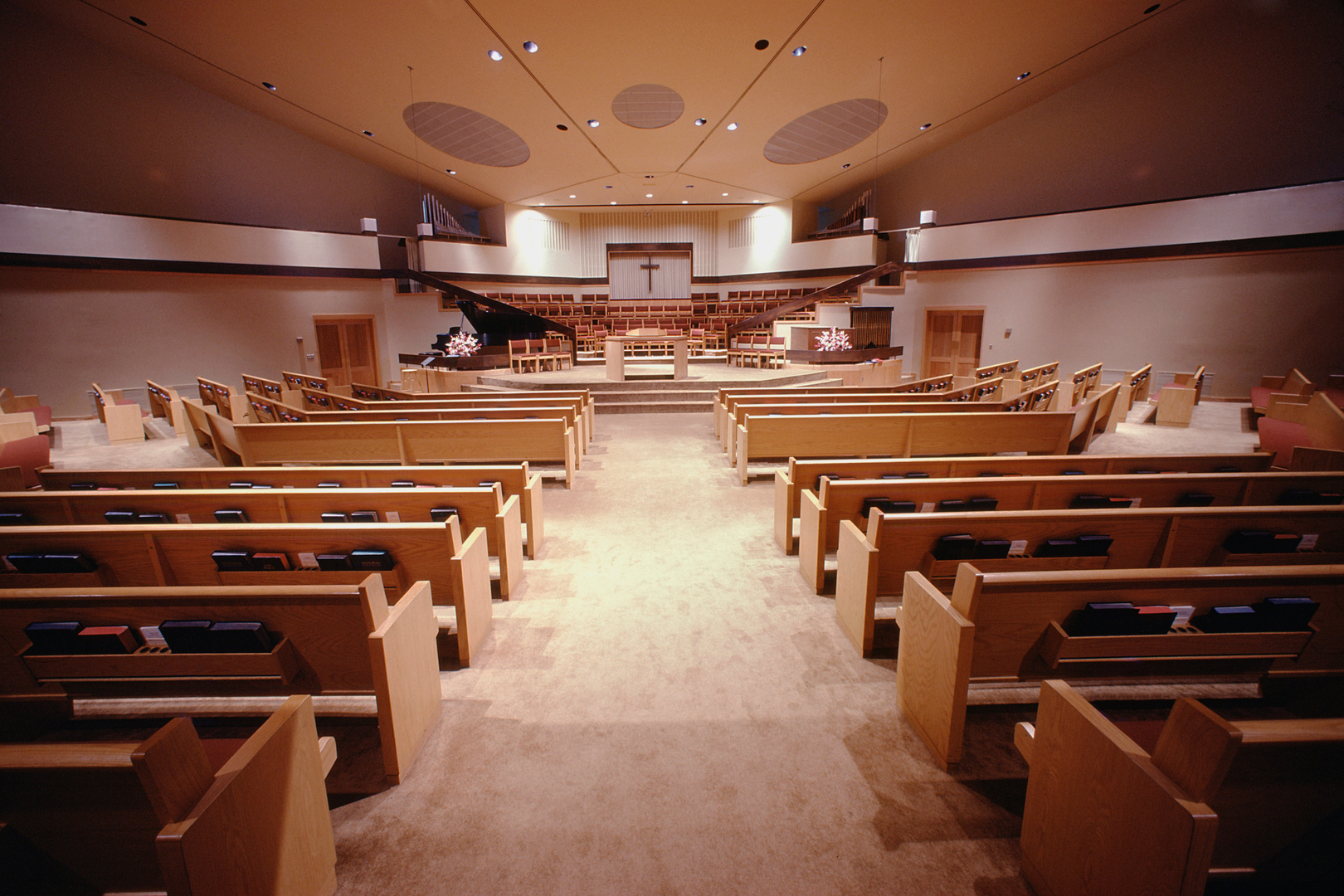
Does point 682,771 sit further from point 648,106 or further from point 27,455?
point 648,106

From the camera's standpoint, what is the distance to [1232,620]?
4.75 feet

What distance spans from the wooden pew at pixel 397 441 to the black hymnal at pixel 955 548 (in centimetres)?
270

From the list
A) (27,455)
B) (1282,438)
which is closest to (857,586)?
(1282,438)

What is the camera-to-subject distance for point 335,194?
10078 mm

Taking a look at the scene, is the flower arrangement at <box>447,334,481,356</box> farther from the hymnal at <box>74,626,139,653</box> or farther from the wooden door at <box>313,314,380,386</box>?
the hymnal at <box>74,626,139,653</box>

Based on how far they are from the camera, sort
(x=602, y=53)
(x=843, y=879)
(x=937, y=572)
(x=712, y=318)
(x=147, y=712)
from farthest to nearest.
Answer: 1. (x=712, y=318)
2. (x=602, y=53)
3. (x=937, y=572)
4. (x=147, y=712)
5. (x=843, y=879)

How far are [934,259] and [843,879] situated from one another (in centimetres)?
1083

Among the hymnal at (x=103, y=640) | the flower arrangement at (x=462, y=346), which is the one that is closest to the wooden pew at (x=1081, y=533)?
the hymnal at (x=103, y=640)

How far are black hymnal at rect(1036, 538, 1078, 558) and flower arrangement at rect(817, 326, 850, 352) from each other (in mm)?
7628

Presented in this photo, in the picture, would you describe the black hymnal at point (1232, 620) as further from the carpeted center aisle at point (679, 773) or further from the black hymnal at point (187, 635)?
the black hymnal at point (187, 635)

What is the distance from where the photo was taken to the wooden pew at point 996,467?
279 centimetres

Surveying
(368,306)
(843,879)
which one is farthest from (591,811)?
(368,306)

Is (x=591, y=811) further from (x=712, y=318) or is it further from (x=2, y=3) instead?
(x=712, y=318)

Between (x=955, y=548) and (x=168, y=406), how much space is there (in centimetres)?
874
